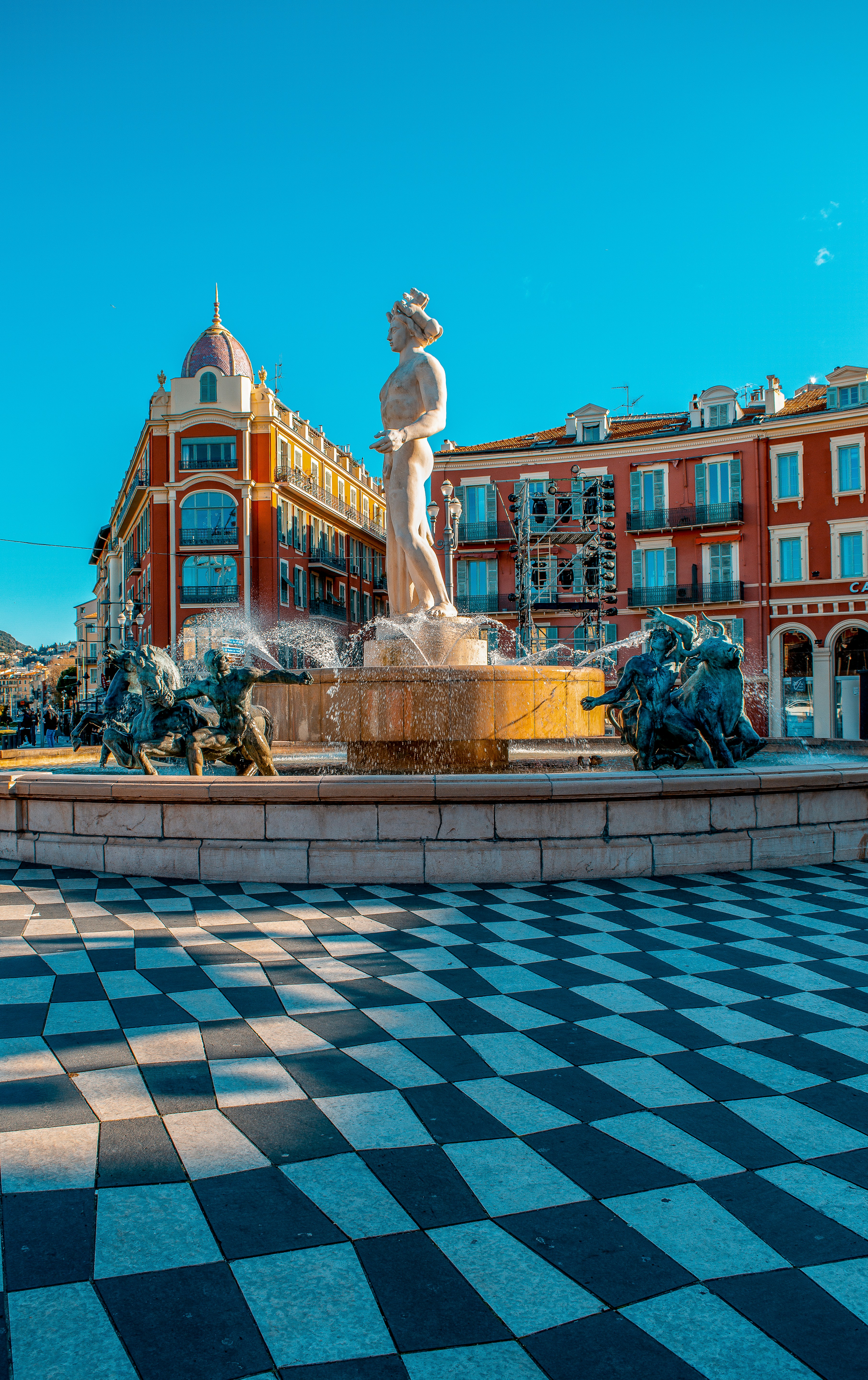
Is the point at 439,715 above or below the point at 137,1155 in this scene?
above

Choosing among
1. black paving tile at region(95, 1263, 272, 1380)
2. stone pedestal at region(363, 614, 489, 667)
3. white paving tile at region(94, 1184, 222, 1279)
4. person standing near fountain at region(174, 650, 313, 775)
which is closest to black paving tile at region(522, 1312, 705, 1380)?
black paving tile at region(95, 1263, 272, 1380)

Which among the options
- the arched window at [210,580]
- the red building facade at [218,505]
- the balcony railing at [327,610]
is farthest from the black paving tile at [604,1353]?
the balcony railing at [327,610]

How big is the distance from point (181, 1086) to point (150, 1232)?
2.44 feet

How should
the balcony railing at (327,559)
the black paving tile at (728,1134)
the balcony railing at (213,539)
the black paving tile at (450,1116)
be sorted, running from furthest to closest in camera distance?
the balcony railing at (327,559)
the balcony railing at (213,539)
the black paving tile at (450,1116)
the black paving tile at (728,1134)

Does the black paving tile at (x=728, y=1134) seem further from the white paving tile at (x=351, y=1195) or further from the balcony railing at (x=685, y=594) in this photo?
the balcony railing at (x=685, y=594)

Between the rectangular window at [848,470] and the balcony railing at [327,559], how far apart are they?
22.7 meters

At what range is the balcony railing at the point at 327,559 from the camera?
43.4 meters

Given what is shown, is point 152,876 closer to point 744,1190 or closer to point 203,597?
point 744,1190

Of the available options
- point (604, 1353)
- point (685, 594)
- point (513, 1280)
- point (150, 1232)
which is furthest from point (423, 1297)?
point (685, 594)

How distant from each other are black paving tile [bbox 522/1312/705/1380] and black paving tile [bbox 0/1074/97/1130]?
1.41 metres

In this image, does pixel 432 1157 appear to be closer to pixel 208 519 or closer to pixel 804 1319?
pixel 804 1319

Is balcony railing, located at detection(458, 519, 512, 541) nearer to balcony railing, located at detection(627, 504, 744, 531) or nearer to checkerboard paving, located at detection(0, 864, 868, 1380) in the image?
balcony railing, located at detection(627, 504, 744, 531)

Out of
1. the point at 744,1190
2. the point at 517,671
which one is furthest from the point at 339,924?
the point at 517,671

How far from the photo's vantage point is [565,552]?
3481 cm
